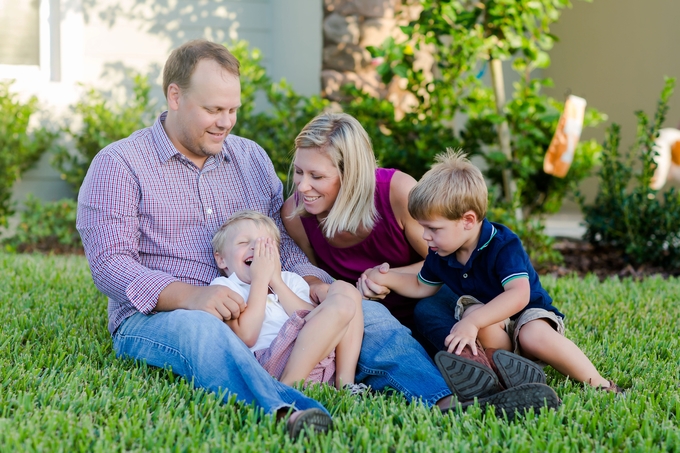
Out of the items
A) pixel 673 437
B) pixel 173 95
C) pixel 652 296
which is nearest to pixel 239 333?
pixel 173 95

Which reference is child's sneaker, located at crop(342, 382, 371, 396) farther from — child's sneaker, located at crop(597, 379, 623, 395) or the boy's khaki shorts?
child's sneaker, located at crop(597, 379, 623, 395)

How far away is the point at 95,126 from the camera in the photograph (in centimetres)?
629

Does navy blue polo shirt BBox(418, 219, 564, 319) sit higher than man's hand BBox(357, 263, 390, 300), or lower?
higher

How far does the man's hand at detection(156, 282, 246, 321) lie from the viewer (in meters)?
2.60

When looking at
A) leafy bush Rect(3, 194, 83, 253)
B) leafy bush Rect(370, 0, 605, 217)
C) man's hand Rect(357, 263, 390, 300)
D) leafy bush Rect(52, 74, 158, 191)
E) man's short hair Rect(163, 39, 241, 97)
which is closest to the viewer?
man's short hair Rect(163, 39, 241, 97)

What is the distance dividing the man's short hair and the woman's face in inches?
18.2

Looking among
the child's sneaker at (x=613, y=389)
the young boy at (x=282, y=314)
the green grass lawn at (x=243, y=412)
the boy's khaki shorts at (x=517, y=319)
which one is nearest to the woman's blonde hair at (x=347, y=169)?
the young boy at (x=282, y=314)

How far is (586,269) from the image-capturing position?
5.71 m

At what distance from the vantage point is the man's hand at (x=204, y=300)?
260 cm

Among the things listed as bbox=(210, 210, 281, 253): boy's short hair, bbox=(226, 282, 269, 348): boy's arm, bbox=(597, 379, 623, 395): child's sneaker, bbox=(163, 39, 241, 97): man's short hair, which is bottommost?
bbox=(597, 379, 623, 395): child's sneaker

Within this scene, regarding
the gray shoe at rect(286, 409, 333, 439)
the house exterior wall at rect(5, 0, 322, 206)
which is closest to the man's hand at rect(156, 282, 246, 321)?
the gray shoe at rect(286, 409, 333, 439)

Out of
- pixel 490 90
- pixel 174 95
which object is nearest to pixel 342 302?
pixel 174 95

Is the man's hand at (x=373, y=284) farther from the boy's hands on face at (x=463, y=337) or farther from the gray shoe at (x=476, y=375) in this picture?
the gray shoe at (x=476, y=375)

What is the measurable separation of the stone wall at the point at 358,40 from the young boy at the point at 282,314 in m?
3.72
